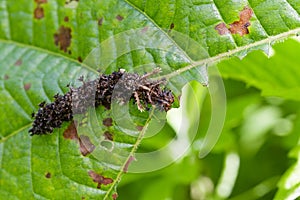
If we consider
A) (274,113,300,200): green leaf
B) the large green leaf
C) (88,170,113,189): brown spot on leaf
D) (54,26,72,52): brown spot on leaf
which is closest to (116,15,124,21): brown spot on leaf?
the large green leaf

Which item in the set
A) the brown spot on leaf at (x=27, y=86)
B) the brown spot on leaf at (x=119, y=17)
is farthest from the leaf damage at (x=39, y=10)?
the brown spot on leaf at (x=119, y=17)

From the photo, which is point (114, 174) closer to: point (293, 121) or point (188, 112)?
point (188, 112)

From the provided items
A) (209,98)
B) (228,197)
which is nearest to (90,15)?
(209,98)

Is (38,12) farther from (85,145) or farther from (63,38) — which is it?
(85,145)

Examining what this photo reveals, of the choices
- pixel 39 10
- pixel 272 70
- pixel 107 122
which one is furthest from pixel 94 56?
pixel 272 70

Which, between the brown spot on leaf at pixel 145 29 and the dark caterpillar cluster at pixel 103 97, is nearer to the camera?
the dark caterpillar cluster at pixel 103 97

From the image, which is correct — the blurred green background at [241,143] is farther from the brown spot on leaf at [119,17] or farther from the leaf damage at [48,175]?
the leaf damage at [48,175]

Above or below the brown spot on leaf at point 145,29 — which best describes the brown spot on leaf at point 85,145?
below
